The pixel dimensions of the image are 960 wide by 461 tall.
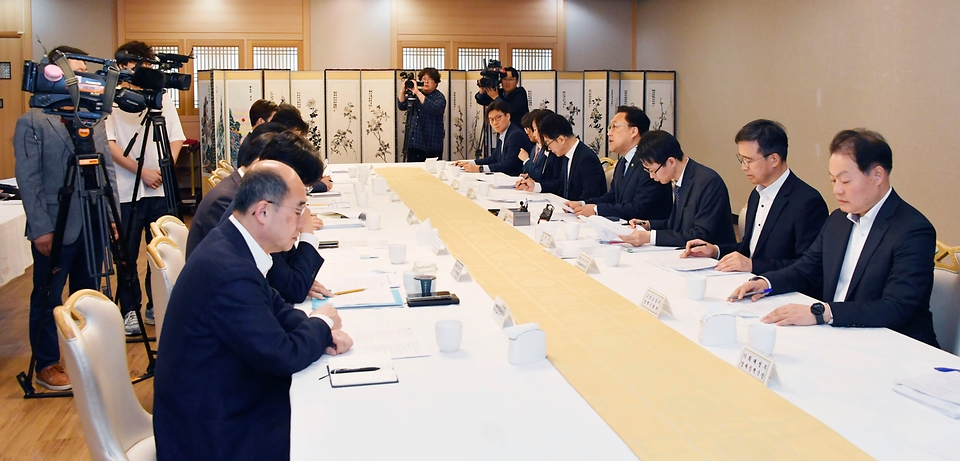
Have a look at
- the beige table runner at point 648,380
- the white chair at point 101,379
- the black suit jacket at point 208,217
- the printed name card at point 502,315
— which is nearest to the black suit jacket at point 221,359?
the white chair at point 101,379

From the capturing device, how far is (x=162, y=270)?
271 centimetres

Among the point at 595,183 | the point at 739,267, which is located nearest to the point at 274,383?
the point at 739,267

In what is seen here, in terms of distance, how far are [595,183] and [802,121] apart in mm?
2881

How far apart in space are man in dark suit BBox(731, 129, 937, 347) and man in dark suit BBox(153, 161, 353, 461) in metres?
1.36

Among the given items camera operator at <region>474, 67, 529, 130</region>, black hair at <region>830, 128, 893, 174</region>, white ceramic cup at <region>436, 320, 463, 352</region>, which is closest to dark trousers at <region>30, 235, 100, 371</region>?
white ceramic cup at <region>436, 320, 463, 352</region>

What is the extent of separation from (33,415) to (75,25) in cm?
806

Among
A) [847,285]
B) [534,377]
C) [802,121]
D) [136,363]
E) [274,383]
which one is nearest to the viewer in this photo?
[534,377]

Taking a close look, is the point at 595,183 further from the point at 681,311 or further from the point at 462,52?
the point at 462,52

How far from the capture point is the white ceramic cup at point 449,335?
2.04m

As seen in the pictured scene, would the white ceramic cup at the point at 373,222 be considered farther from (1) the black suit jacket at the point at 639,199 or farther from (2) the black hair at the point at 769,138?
(2) the black hair at the point at 769,138

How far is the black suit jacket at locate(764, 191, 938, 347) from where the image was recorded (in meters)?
2.30

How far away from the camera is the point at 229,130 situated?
29.7 ft

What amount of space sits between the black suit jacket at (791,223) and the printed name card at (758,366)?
1305mm

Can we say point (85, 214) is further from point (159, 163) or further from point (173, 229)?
point (159, 163)
